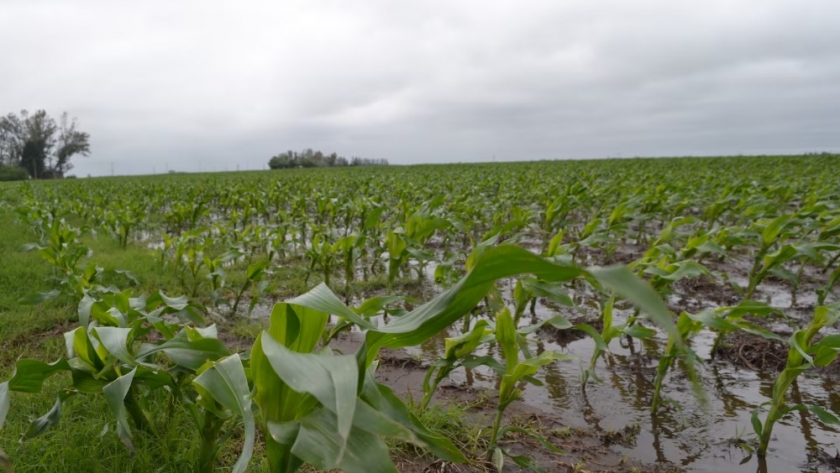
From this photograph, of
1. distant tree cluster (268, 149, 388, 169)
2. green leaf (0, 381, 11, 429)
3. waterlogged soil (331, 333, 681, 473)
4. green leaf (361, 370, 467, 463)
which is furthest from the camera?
distant tree cluster (268, 149, 388, 169)

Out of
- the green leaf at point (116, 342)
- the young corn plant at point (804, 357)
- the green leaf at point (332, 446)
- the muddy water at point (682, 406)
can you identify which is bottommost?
the muddy water at point (682, 406)

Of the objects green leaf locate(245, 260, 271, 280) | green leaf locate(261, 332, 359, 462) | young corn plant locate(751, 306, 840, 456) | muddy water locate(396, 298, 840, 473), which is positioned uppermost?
green leaf locate(261, 332, 359, 462)

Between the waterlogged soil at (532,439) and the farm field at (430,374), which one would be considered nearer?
the farm field at (430,374)

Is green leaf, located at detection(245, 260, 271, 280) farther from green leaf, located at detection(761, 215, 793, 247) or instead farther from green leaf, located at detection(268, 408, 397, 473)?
green leaf, located at detection(761, 215, 793, 247)

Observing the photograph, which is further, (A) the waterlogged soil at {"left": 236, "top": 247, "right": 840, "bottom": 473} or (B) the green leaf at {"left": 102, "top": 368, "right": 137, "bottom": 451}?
(A) the waterlogged soil at {"left": 236, "top": 247, "right": 840, "bottom": 473}

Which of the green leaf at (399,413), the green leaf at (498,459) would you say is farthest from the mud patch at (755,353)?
the green leaf at (399,413)

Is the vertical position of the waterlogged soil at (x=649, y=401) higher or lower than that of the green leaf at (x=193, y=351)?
lower

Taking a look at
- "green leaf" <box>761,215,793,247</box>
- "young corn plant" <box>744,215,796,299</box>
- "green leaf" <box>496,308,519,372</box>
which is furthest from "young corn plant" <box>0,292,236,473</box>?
"green leaf" <box>761,215,793,247</box>

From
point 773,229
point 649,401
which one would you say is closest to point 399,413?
point 649,401

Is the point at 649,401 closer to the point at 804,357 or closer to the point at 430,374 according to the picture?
the point at 804,357

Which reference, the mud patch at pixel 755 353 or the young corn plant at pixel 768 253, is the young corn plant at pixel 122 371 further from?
the young corn plant at pixel 768 253

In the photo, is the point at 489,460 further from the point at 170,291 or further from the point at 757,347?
the point at 170,291

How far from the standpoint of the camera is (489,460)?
182 centimetres

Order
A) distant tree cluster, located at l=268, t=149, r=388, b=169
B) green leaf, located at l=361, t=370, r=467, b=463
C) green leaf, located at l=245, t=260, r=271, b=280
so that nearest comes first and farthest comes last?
green leaf, located at l=361, t=370, r=467, b=463 → green leaf, located at l=245, t=260, r=271, b=280 → distant tree cluster, located at l=268, t=149, r=388, b=169
